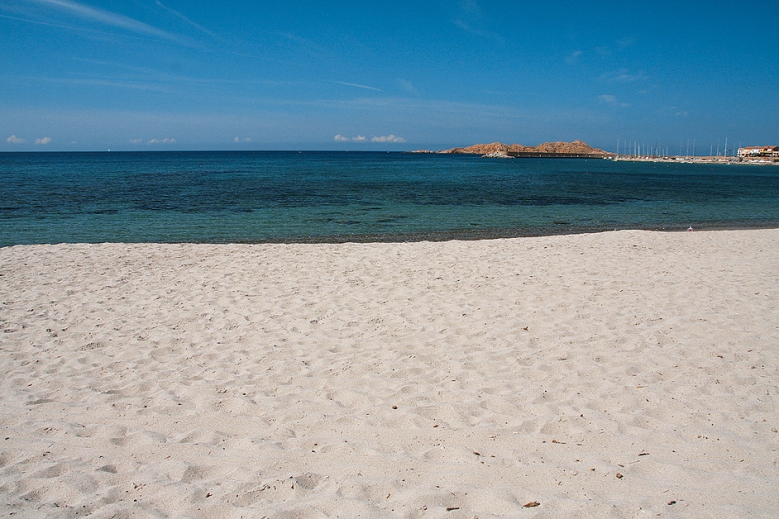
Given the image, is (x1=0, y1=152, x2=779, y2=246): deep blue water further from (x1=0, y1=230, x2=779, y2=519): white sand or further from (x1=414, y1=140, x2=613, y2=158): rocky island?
(x1=414, y1=140, x2=613, y2=158): rocky island

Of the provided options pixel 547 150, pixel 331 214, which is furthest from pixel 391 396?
pixel 547 150

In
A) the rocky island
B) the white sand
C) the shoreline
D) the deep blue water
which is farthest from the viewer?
the rocky island

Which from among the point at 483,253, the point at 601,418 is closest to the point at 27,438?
the point at 601,418

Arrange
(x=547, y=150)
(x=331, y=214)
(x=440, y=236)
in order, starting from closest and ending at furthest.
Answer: (x=440, y=236)
(x=331, y=214)
(x=547, y=150)

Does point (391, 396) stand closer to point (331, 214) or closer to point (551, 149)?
point (331, 214)

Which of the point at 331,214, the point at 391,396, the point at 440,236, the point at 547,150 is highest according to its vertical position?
the point at 547,150

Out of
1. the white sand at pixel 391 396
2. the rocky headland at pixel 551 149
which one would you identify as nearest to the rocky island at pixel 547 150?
the rocky headland at pixel 551 149

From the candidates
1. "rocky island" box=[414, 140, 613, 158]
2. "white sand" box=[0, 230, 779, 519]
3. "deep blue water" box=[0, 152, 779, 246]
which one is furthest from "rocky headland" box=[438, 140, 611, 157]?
"white sand" box=[0, 230, 779, 519]

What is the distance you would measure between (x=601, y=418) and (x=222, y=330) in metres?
4.62

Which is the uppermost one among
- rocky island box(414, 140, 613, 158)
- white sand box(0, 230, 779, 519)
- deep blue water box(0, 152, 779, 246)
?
rocky island box(414, 140, 613, 158)

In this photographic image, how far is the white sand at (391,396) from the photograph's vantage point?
10.1ft

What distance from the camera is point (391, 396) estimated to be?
439 centimetres

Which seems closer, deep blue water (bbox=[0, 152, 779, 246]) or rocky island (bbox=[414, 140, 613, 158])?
deep blue water (bbox=[0, 152, 779, 246])

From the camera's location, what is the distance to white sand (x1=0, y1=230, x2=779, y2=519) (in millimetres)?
3074
